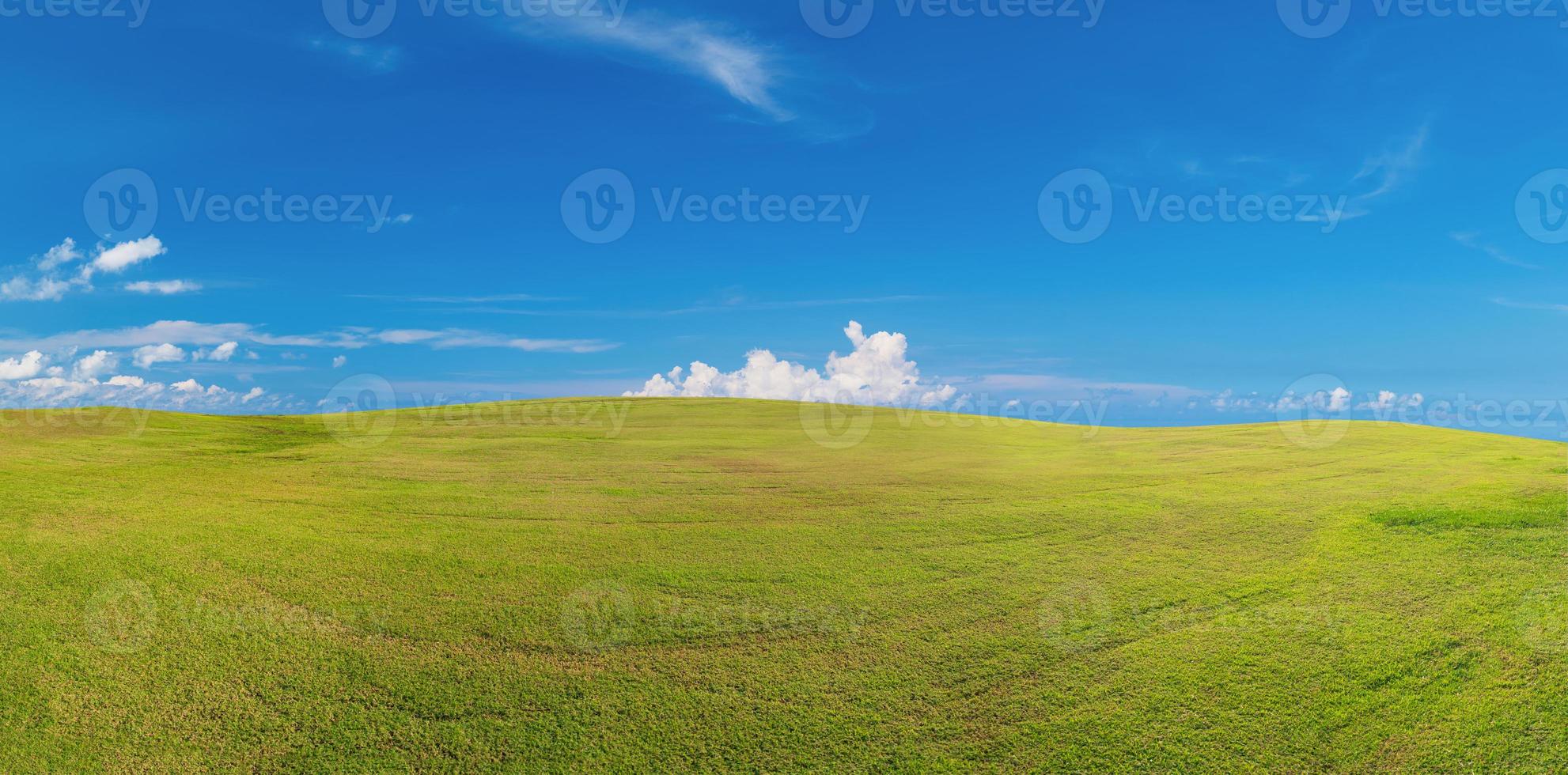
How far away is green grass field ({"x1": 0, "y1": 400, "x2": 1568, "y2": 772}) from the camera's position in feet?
28.6

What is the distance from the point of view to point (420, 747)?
8.53 m

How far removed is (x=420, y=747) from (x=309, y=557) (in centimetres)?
756

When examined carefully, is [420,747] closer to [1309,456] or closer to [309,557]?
[309,557]

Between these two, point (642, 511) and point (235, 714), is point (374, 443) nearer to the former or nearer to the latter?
point (642, 511)

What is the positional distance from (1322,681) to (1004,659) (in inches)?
165

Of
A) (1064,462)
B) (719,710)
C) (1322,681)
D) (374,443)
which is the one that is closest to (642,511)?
(719,710)

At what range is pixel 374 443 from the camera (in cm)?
3183

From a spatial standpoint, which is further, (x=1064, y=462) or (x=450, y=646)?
(x=1064, y=462)

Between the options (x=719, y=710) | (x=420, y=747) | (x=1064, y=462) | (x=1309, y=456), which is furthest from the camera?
(x=1064, y=462)

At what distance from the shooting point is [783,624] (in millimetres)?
11617

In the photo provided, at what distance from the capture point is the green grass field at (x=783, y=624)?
8.71m

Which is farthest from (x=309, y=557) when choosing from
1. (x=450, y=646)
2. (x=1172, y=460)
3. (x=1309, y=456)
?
(x=1309, y=456)

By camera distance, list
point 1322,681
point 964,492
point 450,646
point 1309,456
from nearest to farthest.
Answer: point 1322,681
point 450,646
point 964,492
point 1309,456

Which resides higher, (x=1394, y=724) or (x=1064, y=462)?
(x=1064, y=462)
